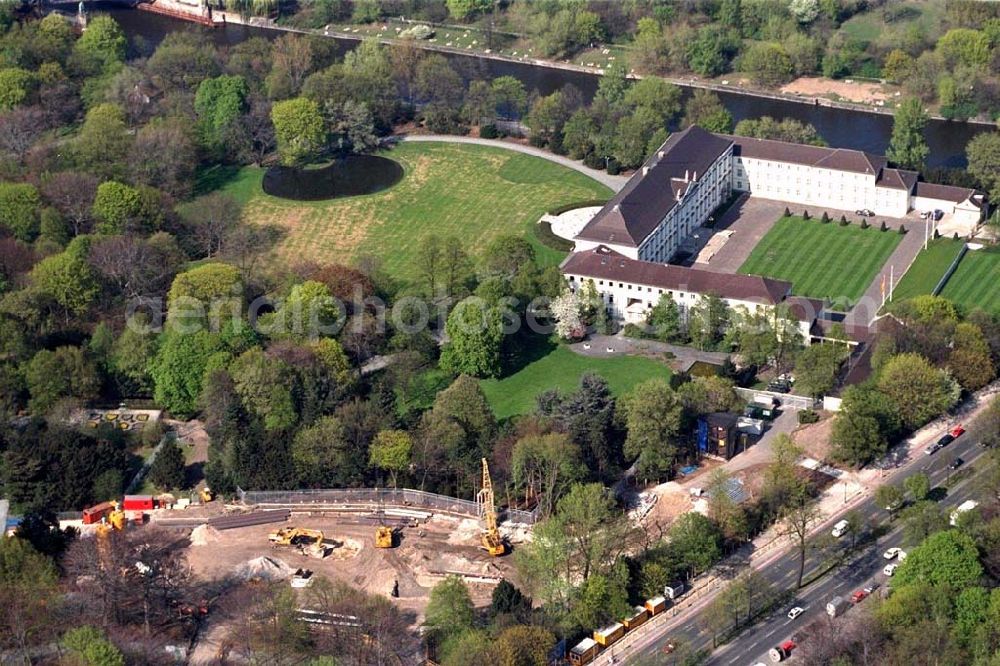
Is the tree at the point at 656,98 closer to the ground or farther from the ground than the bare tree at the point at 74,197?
farther from the ground

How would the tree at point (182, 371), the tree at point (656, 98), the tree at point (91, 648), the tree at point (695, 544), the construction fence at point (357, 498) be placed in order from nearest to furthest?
the tree at point (91, 648), the tree at point (695, 544), the construction fence at point (357, 498), the tree at point (182, 371), the tree at point (656, 98)

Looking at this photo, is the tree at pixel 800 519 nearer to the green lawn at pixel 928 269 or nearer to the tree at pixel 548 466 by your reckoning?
the tree at pixel 548 466

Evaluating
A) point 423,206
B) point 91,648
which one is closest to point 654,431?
point 91,648

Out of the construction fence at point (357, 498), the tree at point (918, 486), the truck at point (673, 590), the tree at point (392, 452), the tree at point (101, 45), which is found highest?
the tree at point (101, 45)

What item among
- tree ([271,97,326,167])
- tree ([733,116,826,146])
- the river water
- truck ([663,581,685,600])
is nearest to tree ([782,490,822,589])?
truck ([663,581,685,600])

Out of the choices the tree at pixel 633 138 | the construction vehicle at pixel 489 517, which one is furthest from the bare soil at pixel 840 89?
the construction vehicle at pixel 489 517

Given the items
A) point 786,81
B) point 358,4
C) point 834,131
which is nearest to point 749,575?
point 834,131

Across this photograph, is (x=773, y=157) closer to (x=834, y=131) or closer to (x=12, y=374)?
(x=834, y=131)

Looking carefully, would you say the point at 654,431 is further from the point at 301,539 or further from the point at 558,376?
the point at 301,539
